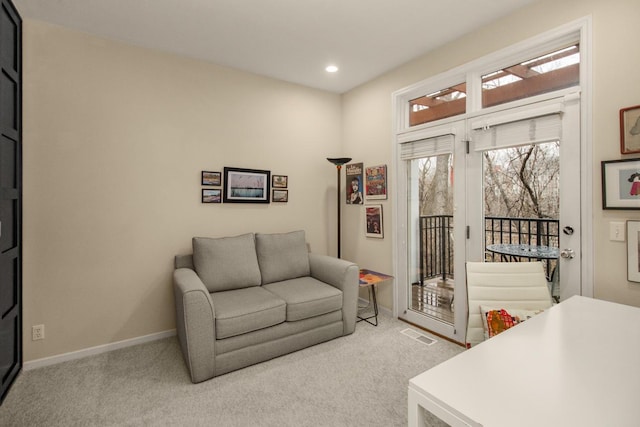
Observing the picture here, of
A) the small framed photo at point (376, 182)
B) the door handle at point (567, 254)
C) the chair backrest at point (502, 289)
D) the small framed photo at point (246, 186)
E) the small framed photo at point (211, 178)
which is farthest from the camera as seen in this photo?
the small framed photo at point (376, 182)

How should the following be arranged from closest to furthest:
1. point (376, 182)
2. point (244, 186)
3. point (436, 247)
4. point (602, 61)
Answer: point (602, 61) < point (436, 247) < point (244, 186) < point (376, 182)

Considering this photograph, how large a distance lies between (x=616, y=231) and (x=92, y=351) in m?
4.06

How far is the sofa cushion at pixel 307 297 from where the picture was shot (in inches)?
104

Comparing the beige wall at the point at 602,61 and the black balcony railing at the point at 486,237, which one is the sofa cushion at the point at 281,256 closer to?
the black balcony railing at the point at 486,237

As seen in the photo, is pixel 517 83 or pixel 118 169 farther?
pixel 118 169

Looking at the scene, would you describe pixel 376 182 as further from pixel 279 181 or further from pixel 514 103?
pixel 514 103

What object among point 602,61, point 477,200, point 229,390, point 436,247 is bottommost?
point 229,390

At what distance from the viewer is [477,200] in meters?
2.72

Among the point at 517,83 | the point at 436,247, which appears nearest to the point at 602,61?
the point at 517,83

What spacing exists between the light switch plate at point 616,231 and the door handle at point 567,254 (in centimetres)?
23

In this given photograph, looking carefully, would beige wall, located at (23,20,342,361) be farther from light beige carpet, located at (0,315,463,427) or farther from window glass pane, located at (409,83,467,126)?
window glass pane, located at (409,83,467,126)

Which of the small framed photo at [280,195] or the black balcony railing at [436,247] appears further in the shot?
the small framed photo at [280,195]

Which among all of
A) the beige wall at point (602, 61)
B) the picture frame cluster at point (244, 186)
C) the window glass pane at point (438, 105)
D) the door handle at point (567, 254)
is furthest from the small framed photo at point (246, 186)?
the door handle at point (567, 254)

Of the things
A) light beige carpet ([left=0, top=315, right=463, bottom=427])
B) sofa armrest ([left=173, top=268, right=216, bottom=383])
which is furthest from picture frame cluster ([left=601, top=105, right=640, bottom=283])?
sofa armrest ([left=173, top=268, right=216, bottom=383])
